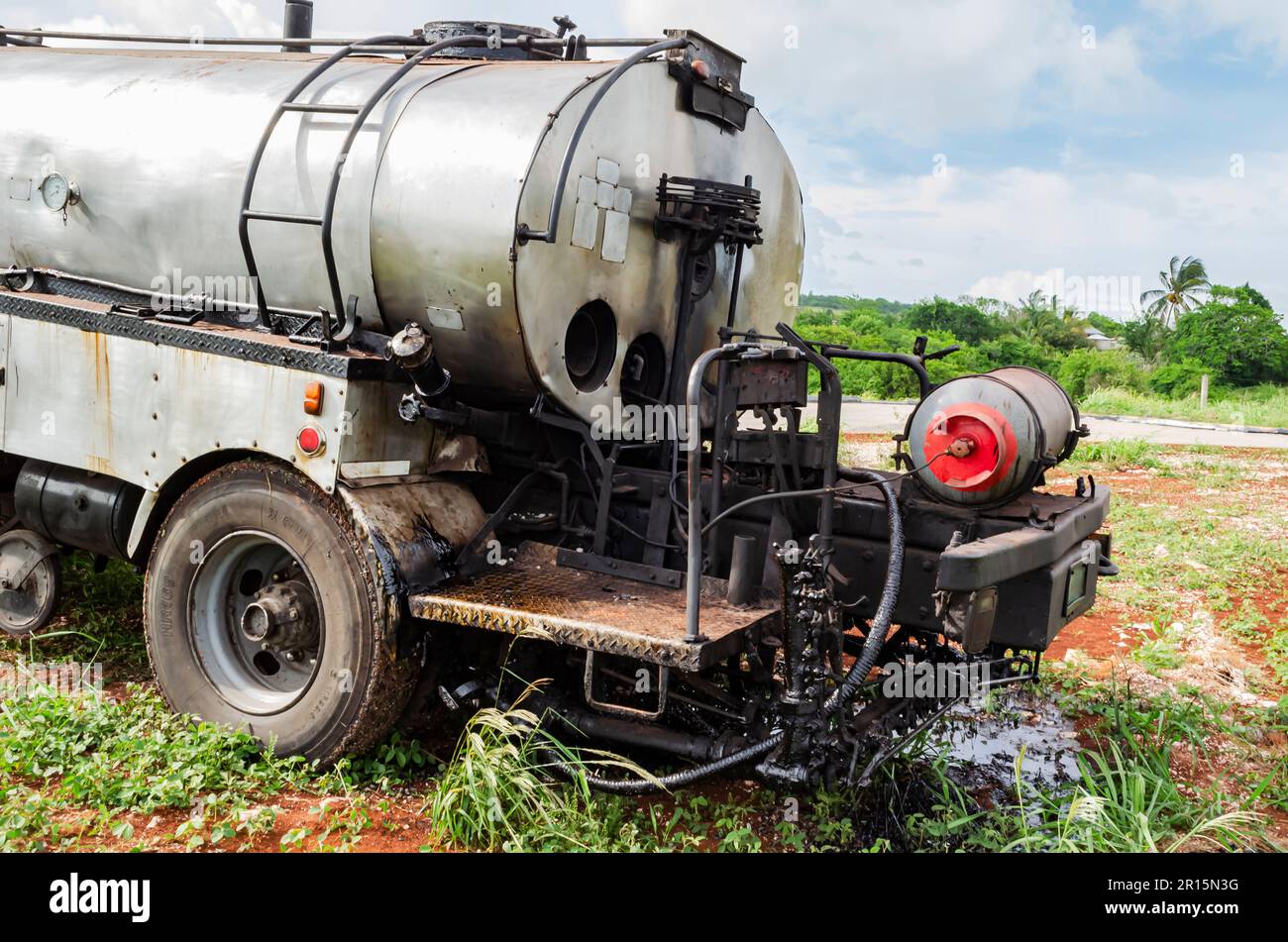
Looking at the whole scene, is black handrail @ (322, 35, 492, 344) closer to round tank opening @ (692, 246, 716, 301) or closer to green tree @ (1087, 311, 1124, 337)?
round tank opening @ (692, 246, 716, 301)

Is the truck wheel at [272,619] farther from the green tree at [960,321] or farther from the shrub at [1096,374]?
the green tree at [960,321]

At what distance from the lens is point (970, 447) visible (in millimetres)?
4133

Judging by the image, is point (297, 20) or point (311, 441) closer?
point (311, 441)

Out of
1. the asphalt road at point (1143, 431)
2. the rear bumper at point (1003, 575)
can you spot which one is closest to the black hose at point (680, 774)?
the rear bumper at point (1003, 575)

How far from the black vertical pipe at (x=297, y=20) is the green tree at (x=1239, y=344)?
3604 cm

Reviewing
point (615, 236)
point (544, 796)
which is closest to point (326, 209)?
point (615, 236)

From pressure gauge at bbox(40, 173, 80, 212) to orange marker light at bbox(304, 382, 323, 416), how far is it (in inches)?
70.1

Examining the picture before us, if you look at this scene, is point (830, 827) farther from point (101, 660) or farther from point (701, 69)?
point (101, 660)

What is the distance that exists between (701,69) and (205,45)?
8.43 feet

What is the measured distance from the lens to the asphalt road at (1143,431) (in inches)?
693

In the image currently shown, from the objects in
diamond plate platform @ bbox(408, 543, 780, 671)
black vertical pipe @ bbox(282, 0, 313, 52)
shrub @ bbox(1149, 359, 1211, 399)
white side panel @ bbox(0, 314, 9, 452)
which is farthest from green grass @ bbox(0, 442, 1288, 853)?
shrub @ bbox(1149, 359, 1211, 399)

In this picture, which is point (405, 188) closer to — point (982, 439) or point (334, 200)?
point (334, 200)

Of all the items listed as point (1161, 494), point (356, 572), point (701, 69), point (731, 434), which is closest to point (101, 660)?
point (356, 572)

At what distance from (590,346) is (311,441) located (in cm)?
122
